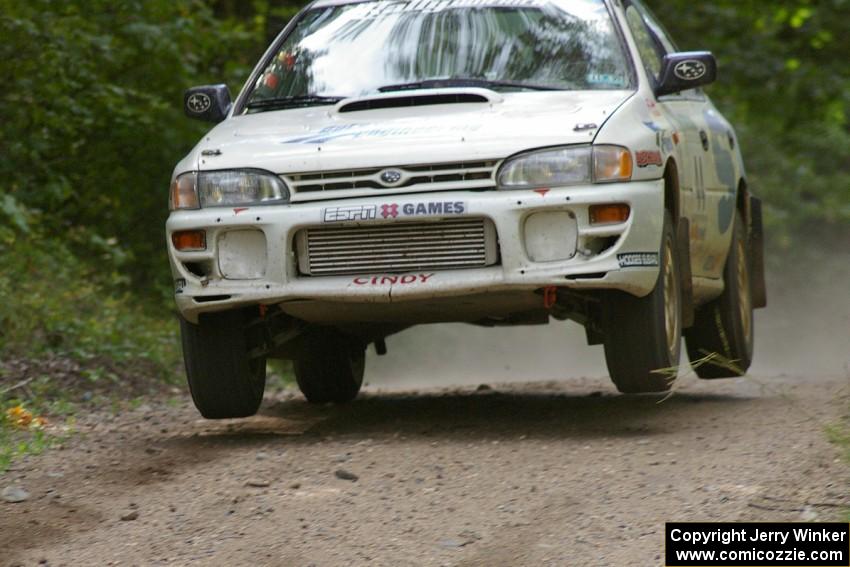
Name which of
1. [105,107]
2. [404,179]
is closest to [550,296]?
[404,179]

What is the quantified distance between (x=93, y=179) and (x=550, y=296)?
711 centimetres

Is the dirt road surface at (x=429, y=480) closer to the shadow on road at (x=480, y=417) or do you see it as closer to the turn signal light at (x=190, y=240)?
the shadow on road at (x=480, y=417)

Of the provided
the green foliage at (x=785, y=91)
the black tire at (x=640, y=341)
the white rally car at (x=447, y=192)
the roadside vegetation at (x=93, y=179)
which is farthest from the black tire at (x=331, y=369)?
the green foliage at (x=785, y=91)

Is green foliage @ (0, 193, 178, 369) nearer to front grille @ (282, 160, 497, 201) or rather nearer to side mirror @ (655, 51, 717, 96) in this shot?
front grille @ (282, 160, 497, 201)

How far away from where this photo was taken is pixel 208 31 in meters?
13.0

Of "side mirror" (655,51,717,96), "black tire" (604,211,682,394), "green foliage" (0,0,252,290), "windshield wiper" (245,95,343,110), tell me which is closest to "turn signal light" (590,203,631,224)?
"black tire" (604,211,682,394)

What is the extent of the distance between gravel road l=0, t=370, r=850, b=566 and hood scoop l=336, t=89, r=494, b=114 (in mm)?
1393

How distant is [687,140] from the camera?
7426 millimetres

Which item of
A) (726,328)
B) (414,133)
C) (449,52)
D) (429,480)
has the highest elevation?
(449,52)

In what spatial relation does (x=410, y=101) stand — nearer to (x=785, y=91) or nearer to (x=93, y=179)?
(x=93, y=179)

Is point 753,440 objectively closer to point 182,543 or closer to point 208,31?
point 182,543

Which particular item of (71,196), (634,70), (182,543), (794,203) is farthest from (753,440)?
(794,203)

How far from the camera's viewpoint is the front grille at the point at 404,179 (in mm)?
6199

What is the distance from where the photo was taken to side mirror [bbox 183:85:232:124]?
7488 millimetres
